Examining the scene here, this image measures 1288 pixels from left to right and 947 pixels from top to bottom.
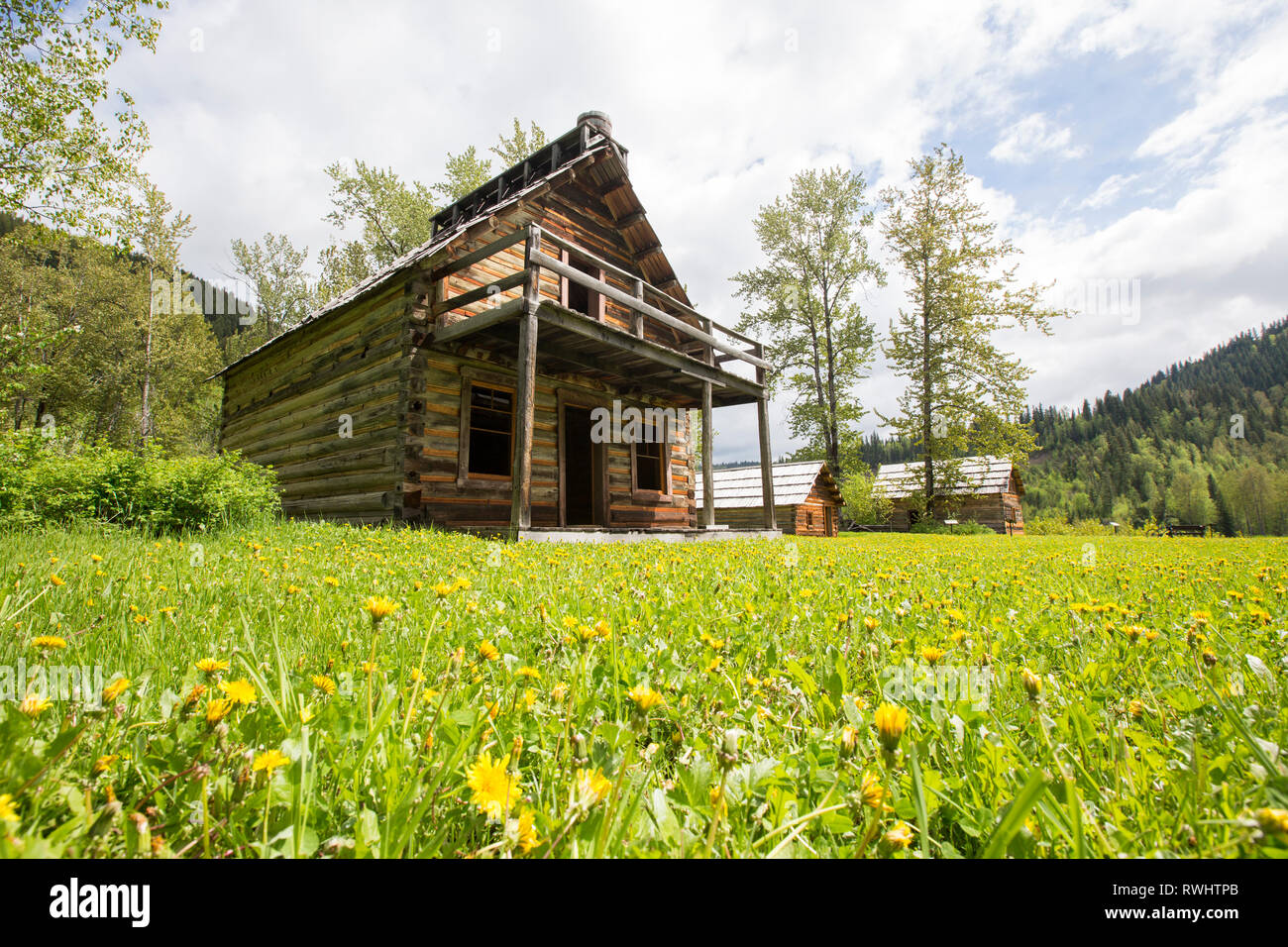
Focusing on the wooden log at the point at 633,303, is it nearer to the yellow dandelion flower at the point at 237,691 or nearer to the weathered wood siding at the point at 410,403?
the weathered wood siding at the point at 410,403

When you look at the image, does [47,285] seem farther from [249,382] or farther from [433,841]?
[433,841]

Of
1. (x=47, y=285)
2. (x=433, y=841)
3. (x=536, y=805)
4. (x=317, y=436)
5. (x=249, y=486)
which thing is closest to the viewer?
(x=433, y=841)

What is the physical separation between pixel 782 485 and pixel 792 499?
4.38 feet

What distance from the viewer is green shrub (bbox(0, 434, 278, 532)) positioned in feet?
19.6

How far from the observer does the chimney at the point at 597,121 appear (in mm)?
12799

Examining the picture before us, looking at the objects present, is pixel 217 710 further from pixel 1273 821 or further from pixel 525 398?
pixel 525 398

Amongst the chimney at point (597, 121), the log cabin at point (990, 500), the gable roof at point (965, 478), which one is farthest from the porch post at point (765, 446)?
the log cabin at point (990, 500)

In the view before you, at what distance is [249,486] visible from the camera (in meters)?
7.28

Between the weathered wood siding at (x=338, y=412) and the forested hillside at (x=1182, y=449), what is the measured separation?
71.0 meters

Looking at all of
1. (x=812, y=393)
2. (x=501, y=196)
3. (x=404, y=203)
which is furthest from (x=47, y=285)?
(x=812, y=393)

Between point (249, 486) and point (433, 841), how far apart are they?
8.21 meters

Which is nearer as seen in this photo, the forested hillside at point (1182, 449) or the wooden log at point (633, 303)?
the wooden log at point (633, 303)

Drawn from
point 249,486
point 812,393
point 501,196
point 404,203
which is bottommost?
point 249,486

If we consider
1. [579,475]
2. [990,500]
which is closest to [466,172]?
[579,475]
